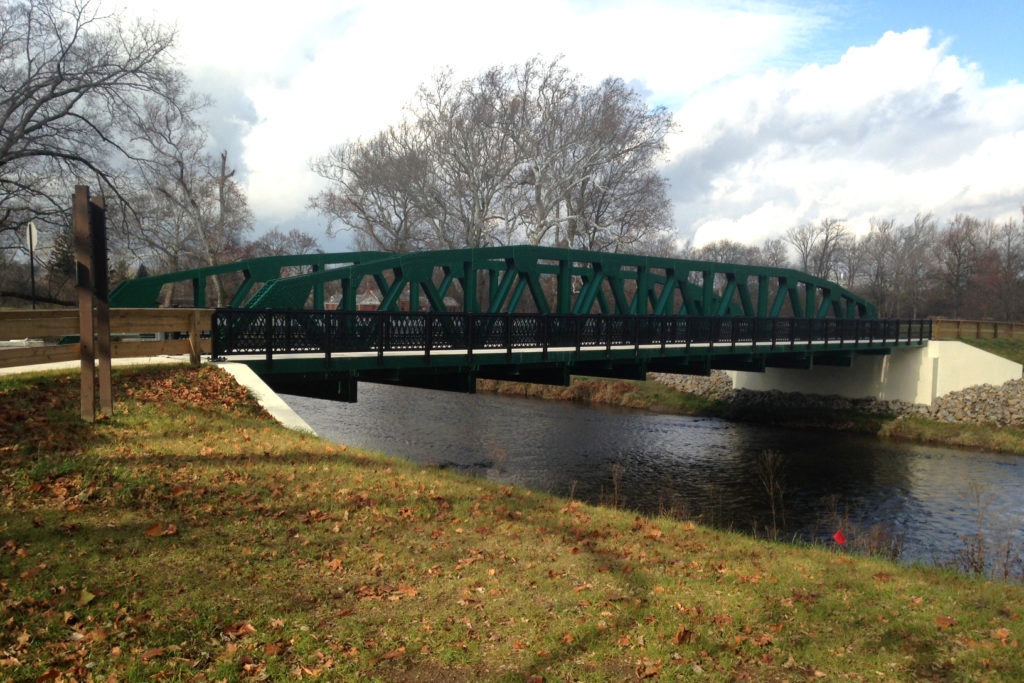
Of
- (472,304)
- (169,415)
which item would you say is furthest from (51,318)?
(472,304)

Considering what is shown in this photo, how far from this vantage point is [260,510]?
7.25m

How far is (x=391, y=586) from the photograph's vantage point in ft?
19.2

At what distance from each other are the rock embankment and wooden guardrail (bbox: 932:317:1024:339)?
6484mm

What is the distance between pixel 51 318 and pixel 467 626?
26.8ft

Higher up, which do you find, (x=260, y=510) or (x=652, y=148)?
(x=652, y=148)

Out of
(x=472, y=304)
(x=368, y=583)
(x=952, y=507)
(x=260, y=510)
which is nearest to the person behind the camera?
(x=368, y=583)

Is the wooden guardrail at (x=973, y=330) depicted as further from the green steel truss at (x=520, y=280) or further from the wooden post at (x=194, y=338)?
the wooden post at (x=194, y=338)

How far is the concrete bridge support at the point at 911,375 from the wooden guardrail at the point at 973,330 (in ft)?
14.4

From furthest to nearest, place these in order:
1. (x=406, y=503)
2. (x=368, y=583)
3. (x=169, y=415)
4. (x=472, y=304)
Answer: (x=472, y=304) → (x=169, y=415) → (x=406, y=503) → (x=368, y=583)

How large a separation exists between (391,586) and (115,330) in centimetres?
815

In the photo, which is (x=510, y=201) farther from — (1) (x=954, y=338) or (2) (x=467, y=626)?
(2) (x=467, y=626)

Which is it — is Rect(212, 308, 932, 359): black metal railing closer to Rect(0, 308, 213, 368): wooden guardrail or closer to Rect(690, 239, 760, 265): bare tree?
Rect(0, 308, 213, 368): wooden guardrail

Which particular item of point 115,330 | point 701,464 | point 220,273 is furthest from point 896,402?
point 115,330

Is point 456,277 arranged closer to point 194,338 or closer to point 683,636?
point 194,338
